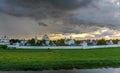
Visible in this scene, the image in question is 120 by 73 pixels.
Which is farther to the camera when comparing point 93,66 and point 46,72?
point 93,66

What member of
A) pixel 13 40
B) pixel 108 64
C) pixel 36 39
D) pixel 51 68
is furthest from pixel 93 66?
pixel 13 40

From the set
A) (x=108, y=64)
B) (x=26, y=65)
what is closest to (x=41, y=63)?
(x=26, y=65)

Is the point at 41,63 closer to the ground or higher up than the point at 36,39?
closer to the ground

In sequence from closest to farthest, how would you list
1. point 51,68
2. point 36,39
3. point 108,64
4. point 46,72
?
point 46,72, point 51,68, point 108,64, point 36,39

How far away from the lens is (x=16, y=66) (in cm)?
7456

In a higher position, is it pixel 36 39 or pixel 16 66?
pixel 36 39

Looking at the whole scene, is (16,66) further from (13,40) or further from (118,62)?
(13,40)

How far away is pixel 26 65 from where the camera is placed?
247 feet

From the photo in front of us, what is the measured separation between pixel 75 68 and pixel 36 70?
374 inches

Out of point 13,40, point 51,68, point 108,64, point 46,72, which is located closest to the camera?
point 46,72

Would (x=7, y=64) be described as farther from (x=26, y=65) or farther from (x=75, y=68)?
(x=75, y=68)

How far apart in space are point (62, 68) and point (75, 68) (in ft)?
10.7

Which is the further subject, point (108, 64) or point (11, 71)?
point (108, 64)

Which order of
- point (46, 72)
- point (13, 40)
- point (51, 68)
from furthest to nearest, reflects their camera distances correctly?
point (13, 40), point (51, 68), point (46, 72)
